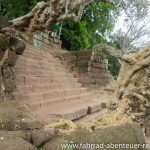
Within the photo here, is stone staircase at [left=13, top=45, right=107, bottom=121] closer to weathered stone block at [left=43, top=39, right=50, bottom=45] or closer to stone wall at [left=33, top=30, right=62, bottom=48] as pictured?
stone wall at [left=33, top=30, right=62, bottom=48]

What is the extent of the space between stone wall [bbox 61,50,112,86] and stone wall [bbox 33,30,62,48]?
1.88m

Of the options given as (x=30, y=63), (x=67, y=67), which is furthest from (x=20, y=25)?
(x=67, y=67)

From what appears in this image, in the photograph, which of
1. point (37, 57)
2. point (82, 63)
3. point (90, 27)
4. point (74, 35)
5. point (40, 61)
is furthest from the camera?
point (90, 27)

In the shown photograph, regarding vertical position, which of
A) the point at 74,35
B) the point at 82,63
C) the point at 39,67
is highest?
the point at 74,35

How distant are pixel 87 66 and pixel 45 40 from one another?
138 inches

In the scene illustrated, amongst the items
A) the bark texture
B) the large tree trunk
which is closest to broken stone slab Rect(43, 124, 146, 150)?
the bark texture

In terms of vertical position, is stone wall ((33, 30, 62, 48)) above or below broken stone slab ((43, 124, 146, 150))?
above

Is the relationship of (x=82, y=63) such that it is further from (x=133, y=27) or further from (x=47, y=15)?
(x=133, y=27)

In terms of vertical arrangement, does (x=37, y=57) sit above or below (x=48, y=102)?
above

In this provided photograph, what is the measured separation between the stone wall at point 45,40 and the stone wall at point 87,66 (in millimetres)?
1880

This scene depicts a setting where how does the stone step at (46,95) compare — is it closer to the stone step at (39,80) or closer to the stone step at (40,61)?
the stone step at (39,80)

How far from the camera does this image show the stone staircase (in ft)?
19.9

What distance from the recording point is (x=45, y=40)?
13.7m

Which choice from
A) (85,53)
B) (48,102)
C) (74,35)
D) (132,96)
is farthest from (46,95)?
(74,35)
